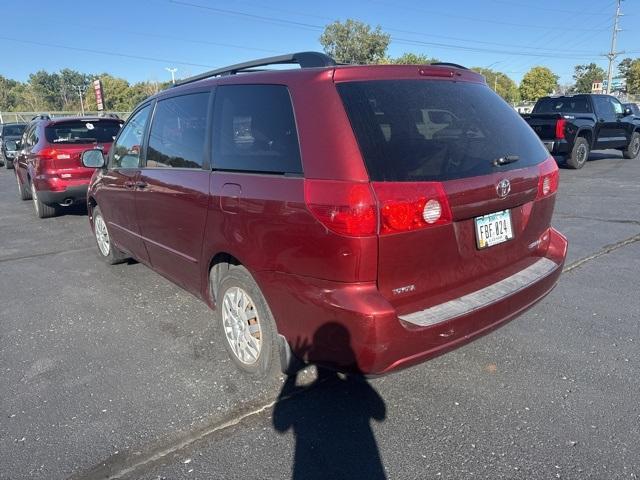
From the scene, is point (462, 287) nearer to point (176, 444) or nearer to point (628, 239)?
point (176, 444)

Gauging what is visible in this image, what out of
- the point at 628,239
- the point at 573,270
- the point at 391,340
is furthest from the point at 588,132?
the point at 391,340

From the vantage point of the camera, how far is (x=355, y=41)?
61750 mm

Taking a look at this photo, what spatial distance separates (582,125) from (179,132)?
39.2ft

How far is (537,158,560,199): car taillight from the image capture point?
304cm

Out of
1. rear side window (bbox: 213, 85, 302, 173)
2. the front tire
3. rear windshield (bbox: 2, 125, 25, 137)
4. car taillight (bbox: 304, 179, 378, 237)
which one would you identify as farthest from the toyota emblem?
rear windshield (bbox: 2, 125, 25, 137)

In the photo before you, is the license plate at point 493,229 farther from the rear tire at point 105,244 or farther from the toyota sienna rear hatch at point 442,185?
the rear tire at point 105,244

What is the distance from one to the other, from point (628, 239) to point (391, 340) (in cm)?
497

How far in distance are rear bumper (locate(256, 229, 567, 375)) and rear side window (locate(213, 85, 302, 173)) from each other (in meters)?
0.62

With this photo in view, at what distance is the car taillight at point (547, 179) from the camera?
3041 mm

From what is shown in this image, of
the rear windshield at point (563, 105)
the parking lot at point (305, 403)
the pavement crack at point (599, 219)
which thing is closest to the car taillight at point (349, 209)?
the parking lot at point (305, 403)

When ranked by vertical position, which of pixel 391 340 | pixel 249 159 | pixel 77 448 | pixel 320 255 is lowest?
pixel 77 448

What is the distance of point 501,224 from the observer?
278 centimetres

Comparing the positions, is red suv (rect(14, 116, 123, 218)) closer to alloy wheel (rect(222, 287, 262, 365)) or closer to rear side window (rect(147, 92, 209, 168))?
rear side window (rect(147, 92, 209, 168))

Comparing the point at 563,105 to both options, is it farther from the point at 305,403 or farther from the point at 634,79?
the point at 634,79
